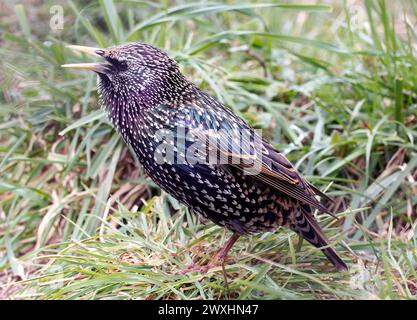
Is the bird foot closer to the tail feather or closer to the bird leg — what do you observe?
the bird leg

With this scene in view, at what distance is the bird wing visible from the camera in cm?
342

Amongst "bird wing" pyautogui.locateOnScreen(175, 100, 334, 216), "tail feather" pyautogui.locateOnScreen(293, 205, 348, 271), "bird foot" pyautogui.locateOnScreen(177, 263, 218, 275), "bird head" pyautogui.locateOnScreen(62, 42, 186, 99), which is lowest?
"bird foot" pyautogui.locateOnScreen(177, 263, 218, 275)

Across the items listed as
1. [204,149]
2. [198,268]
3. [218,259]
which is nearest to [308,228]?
[218,259]

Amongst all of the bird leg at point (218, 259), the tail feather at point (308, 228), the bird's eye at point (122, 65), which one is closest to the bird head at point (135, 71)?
the bird's eye at point (122, 65)

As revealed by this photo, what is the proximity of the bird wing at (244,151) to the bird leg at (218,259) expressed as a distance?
37 cm

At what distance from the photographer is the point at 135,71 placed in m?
3.51

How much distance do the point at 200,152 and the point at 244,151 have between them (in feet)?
0.76

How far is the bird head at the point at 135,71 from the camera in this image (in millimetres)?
3512

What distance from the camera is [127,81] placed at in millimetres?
3518

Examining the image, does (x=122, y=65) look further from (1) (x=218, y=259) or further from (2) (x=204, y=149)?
(1) (x=218, y=259)

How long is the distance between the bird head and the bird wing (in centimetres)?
19

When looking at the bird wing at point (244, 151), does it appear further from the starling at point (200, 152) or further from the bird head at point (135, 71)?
the bird head at point (135, 71)

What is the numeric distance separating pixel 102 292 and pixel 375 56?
2.42 m

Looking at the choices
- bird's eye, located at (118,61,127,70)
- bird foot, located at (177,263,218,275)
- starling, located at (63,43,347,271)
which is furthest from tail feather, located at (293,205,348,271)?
bird's eye, located at (118,61,127,70)
